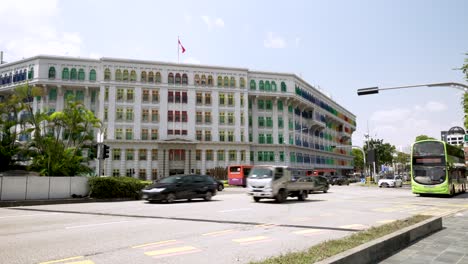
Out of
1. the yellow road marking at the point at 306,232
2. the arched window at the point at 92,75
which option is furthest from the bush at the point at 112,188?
the arched window at the point at 92,75

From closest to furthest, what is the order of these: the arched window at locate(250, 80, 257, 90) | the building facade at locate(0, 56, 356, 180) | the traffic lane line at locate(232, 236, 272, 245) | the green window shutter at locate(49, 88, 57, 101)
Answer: the traffic lane line at locate(232, 236, 272, 245) → the building facade at locate(0, 56, 356, 180) → the green window shutter at locate(49, 88, 57, 101) → the arched window at locate(250, 80, 257, 90)

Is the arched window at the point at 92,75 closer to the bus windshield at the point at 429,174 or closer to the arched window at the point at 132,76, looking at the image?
the arched window at the point at 132,76

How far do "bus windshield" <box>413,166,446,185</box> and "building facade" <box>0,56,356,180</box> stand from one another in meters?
38.6

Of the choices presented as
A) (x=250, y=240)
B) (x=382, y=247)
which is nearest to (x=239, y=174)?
(x=250, y=240)

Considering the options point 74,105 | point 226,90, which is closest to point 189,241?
point 74,105

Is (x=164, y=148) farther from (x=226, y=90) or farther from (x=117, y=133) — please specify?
(x=226, y=90)

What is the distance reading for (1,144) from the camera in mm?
26797

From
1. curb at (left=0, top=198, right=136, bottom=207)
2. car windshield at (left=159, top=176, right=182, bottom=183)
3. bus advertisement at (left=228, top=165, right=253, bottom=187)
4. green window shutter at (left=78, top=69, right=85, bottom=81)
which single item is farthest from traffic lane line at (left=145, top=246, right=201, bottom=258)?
green window shutter at (left=78, top=69, right=85, bottom=81)

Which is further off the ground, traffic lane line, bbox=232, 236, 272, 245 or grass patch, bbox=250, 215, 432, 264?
grass patch, bbox=250, 215, 432, 264

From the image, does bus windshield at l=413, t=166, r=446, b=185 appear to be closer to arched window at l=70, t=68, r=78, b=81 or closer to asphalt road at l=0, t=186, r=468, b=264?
asphalt road at l=0, t=186, r=468, b=264

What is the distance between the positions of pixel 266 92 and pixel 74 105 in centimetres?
4372

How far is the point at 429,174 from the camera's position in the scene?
26.2m

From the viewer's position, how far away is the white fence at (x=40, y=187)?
1881cm

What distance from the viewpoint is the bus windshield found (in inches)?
1017
